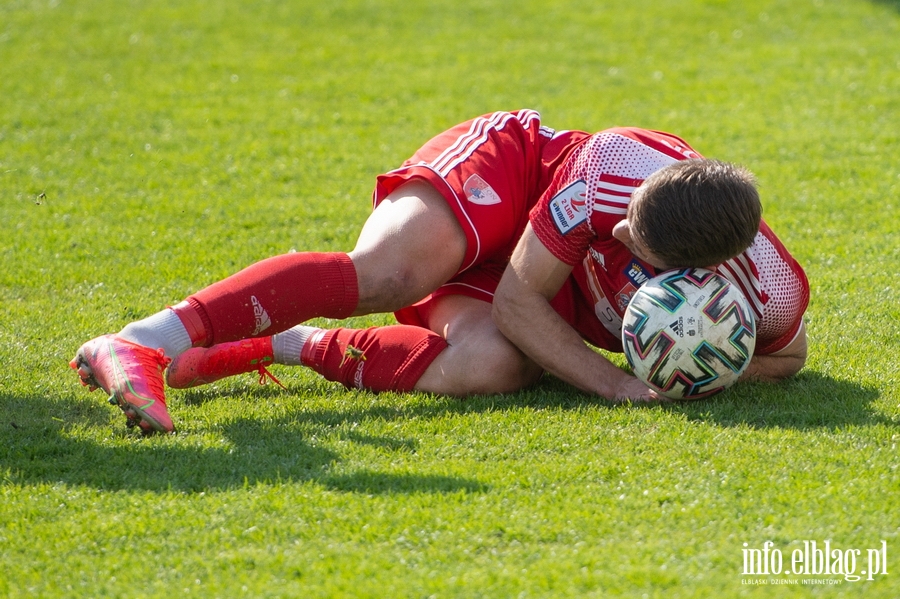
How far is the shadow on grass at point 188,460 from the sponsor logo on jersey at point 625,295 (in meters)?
0.95

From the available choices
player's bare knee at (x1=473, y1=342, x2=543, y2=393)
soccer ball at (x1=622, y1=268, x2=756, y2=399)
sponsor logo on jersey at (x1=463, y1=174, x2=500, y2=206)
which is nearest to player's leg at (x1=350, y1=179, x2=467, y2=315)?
sponsor logo on jersey at (x1=463, y1=174, x2=500, y2=206)

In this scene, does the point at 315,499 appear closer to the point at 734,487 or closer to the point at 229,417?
the point at 229,417

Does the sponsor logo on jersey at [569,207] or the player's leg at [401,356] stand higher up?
the sponsor logo on jersey at [569,207]

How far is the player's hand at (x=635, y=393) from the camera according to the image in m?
3.79

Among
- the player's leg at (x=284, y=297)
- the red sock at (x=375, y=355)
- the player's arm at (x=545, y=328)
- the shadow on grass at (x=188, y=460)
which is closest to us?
the shadow on grass at (x=188, y=460)

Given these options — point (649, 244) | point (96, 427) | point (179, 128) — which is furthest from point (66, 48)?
point (649, 244)

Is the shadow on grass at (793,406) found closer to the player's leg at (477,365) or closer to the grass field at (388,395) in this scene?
the grass field at (388,395)

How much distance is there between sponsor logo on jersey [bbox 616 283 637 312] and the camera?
3.87 m

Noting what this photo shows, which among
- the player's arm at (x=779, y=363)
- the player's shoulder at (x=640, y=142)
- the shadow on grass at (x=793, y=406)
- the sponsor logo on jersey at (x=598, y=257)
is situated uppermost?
the player's shoulder at (x=640, y=142)

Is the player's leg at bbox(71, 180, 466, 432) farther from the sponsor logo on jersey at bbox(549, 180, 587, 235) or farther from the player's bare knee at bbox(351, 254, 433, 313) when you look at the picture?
the sponsor logo on jersey at bbox(549, 180, 587, 235)

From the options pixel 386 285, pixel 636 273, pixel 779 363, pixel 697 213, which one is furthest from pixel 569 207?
pixel 779 363

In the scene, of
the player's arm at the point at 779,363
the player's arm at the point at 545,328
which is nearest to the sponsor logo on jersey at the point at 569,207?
the player's arm at the point at 545,328

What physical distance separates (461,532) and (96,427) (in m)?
1.50

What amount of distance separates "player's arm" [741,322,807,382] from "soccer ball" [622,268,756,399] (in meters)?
0.30
